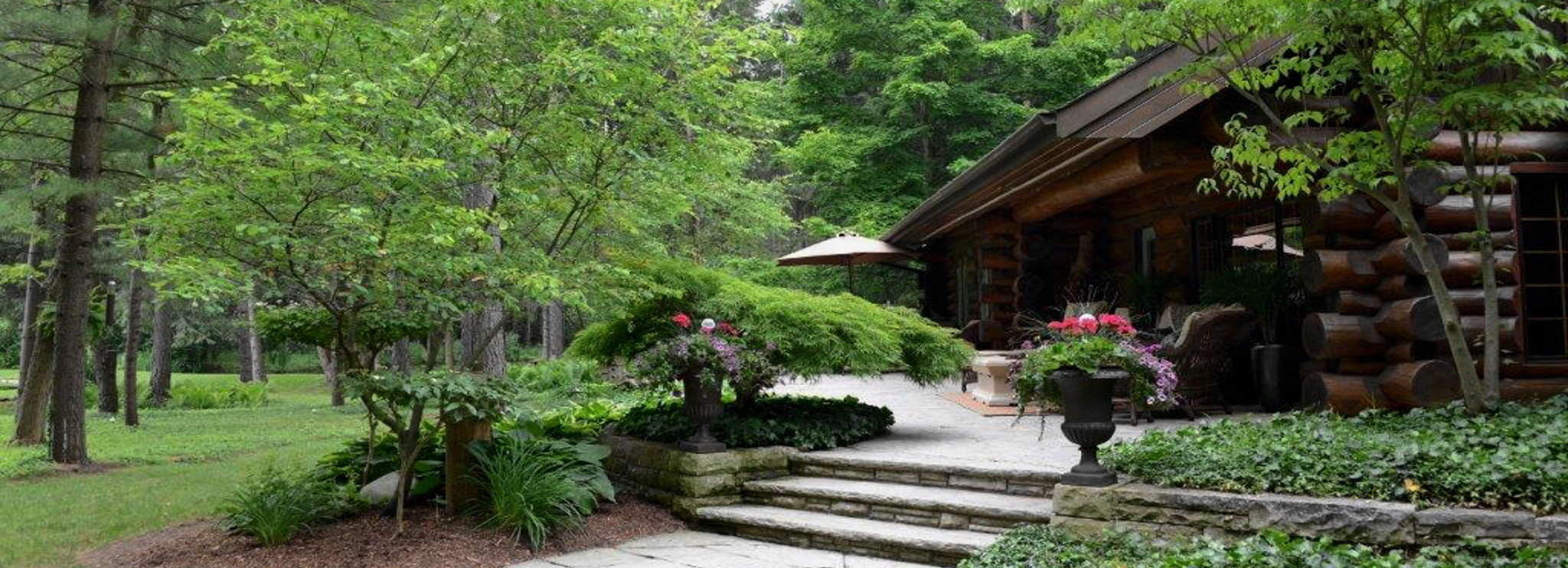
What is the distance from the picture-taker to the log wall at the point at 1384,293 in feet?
20.6

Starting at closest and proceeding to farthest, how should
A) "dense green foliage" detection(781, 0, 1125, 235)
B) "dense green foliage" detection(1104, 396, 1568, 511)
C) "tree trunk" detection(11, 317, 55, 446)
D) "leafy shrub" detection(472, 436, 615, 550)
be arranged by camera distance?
1. "dense green foliage" detection(1104, 396, 1568, 511)
2. "leafy shrub" detection(472, 436, 615, 550)
3. "tree trunk" detection(11, 317, 55, 446)
4. "dense green foliage" detection(781, 0, 1125, 235)

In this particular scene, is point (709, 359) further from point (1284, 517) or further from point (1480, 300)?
point (1480, 300)

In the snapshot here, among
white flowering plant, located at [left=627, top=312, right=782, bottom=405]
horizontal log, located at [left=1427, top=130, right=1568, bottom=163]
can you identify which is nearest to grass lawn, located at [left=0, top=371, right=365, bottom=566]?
white flowering plant, located at [left=627, top=312, right=782, bottom=405]

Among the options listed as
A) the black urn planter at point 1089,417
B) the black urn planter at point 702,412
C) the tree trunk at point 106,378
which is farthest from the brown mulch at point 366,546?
Answer: the tree trunk at point 106,378

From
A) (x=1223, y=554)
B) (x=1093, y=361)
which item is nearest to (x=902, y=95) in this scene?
(x=1093, y=361)

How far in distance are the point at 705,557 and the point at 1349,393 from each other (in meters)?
4.35

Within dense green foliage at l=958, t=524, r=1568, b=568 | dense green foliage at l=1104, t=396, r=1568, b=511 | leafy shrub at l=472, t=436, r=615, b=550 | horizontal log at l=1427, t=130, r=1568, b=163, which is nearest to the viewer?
dense green foliage at l=958, t=524, r=1568, b=568

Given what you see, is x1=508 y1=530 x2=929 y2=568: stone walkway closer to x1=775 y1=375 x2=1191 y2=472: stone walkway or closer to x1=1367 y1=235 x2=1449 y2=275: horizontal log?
x1=775 y1=375 x2=1191 y2=472: stone walkway

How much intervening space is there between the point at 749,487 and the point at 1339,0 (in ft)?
13.4

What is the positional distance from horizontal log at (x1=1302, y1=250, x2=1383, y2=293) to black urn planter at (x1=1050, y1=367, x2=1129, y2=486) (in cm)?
262

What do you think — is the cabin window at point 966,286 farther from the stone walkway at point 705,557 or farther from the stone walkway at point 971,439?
the stone walkway at point 705,557

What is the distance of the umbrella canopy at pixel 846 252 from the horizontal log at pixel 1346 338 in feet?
26.1

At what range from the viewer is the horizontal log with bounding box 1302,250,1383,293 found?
6.38 metres

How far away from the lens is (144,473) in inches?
315
